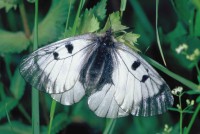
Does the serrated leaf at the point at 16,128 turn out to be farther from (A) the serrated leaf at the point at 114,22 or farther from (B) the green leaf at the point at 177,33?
(B) the green leaf at the point at 177,33

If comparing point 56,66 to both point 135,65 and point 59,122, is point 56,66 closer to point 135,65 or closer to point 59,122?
point 135,65

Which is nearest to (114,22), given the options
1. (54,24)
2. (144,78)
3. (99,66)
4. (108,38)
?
(108,38)

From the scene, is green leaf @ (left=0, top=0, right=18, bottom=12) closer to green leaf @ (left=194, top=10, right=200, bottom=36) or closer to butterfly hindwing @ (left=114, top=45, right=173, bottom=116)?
butterfly hindwing @ (left=114, top=45, right=173, bottom=116)

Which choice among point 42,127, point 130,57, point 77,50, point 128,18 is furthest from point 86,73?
point 128,18

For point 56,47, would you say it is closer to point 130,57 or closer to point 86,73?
point 86,73

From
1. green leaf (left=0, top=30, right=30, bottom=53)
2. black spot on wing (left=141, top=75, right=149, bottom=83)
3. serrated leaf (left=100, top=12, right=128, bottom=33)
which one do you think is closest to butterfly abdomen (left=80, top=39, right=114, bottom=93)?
serrated leaf (left=100, top=12, right=128, bottom=33)

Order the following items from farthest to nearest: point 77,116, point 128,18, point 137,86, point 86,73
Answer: point 128,18 → point 77,116 → point 86,73 → point 137,86

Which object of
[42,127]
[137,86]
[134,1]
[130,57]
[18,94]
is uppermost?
[134,1]
